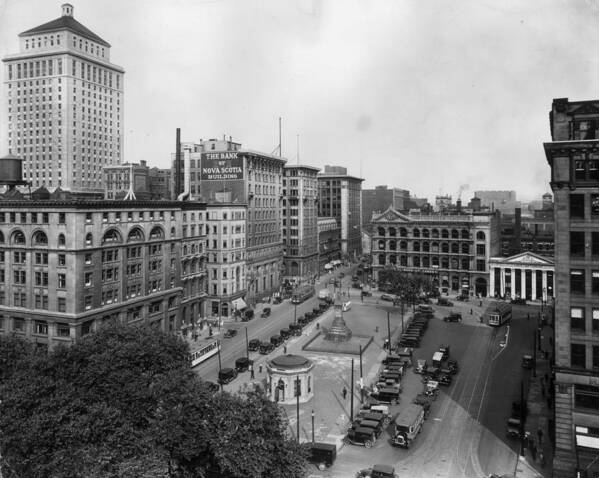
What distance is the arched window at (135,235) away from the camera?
7688cm

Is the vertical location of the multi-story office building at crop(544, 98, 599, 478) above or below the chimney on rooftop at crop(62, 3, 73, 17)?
below

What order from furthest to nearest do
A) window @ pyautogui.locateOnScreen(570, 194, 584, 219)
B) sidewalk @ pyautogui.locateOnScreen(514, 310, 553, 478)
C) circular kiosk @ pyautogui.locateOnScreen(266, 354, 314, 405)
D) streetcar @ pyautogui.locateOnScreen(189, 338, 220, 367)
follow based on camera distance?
streetcar @ pyautogui.locateOnScreen(189, 338, 220, 367), circular kiosk @ pyautogui.locateOnScreen(266, 354, 314, 405), sidewalk @ pyautogui.locateOnScreen(514, 310, 553, 478), window @ pyautogui.locateOnScreen(570, 194, 584, 219)

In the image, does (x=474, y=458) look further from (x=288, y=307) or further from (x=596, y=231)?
(x=288, y=307)

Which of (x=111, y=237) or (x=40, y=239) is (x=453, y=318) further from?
(x=40, y=239)

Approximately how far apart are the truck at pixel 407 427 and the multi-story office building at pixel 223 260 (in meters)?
55.7

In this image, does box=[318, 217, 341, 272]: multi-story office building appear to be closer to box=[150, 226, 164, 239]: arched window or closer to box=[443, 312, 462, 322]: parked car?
box=[443, 312, 462, 322]: parked car

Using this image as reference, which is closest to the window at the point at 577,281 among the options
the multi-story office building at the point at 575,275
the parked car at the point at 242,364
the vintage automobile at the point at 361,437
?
the multi-story office building at the point at 575,275

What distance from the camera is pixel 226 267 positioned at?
102 m

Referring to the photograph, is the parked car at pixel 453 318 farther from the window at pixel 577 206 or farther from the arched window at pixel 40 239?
the arched window at pixel 40 239

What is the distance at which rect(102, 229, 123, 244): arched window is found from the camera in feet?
236

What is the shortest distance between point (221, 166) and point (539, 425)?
83379mm

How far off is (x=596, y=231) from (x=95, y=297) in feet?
187

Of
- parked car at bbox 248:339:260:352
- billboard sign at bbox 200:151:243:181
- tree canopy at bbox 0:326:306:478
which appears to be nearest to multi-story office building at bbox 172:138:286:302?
billboard sign at bbox 200:151:243:181

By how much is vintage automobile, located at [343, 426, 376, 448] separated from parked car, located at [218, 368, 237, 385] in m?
19.6
